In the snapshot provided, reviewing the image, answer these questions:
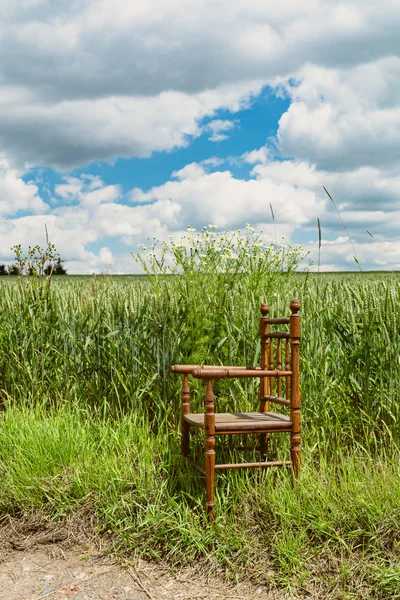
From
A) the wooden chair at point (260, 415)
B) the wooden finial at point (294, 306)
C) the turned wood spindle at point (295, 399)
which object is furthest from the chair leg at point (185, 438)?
the wooden finial at point (294, 306)

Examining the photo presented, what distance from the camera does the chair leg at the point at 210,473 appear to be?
3.16 m

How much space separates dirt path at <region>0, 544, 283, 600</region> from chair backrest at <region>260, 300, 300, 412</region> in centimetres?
105

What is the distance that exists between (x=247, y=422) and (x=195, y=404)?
1.15 meters

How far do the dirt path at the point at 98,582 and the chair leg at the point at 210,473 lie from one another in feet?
1.06

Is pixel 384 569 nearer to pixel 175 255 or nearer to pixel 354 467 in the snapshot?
pixel 354 467

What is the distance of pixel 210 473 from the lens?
318cm

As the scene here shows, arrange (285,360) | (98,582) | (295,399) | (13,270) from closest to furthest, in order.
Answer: (98,582), (295,399), (285,360), (13,270)

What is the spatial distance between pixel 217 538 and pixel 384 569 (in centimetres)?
84

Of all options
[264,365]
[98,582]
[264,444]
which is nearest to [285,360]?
[264,365]

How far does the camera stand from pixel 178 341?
4.21 metres

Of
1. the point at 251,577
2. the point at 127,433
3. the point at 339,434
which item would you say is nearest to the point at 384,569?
the point at 251,577

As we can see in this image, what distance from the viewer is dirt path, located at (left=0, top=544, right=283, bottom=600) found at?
9.47 ft

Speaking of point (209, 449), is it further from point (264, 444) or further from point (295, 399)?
point (264, 444)

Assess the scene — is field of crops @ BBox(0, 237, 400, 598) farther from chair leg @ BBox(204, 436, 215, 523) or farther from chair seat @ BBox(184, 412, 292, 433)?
chair seat @ BBox(184, 412, 292, 433)
